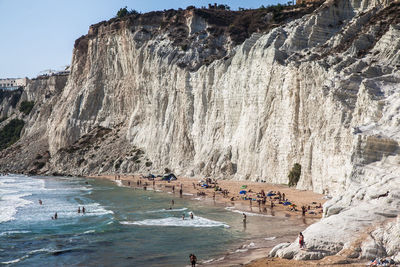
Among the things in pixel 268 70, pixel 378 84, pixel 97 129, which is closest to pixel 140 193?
pixel 268 70

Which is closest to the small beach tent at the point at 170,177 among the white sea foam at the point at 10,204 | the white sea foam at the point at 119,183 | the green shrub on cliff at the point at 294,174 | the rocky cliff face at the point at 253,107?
the rocky cliff face at the point at 253,107

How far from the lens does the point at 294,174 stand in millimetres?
43188

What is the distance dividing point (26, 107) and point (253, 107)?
9010cm

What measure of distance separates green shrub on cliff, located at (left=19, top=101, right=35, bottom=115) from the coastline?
66.3 m

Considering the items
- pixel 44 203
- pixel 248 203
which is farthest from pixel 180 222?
pixel 44 203

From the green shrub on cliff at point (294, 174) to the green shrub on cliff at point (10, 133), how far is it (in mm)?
90137

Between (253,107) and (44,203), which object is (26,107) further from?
(253,107)

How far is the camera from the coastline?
2333cm

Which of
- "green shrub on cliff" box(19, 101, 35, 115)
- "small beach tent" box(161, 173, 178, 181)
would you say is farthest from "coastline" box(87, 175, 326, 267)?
"green shrub on cliff" box(19, 101, 35, 115)

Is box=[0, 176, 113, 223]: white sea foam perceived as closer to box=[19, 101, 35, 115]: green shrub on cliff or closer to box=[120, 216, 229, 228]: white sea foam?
box=[120, 216, 229, 228]: white sea foam

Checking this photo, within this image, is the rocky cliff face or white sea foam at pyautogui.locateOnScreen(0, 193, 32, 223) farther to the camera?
white sea foam at pyautogui.locateOnScreen(0, 193, 32, 223)

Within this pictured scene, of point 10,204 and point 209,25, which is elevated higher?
point 209,25

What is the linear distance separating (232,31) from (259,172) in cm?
3628

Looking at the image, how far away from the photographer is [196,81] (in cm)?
6819
